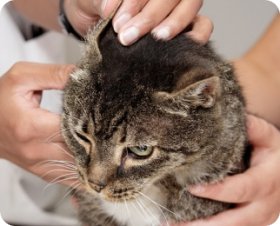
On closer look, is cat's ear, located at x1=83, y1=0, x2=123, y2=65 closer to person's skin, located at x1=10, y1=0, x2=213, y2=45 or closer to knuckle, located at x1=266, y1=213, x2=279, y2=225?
person's skin, located at x1=10, y1=0, x2=213, y2=45

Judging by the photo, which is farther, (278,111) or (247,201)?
(278,111)

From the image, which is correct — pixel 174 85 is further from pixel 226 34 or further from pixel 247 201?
pixel 226 34

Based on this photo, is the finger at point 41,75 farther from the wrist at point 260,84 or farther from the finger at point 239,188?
the wrist at point 260,84

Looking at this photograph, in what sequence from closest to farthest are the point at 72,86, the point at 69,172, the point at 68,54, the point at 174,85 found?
1. the point at 174,85
2. the point at 72,86
3. the point at 69,172
4. the point at 68,54

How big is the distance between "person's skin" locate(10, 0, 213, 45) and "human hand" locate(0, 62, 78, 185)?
0.16 metres

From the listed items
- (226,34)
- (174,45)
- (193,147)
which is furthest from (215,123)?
(226,34)

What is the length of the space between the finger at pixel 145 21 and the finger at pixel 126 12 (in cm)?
1

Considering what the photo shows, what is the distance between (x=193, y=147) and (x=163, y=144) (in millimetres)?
67

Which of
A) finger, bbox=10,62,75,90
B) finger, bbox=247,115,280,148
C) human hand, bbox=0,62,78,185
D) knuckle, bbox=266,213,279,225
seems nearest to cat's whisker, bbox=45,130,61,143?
human hand, bbox=0,62,78,185

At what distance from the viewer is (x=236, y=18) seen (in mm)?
1431

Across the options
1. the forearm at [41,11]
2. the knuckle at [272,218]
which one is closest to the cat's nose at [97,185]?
the knuckle at [272,218]

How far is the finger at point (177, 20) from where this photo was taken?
96 cm

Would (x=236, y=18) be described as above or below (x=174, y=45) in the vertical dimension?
below

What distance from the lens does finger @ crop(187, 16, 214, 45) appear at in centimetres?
102
